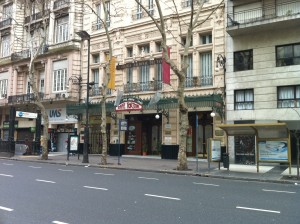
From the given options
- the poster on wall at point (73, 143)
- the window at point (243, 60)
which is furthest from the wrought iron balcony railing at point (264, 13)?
the poster on wall at point (73, 143)

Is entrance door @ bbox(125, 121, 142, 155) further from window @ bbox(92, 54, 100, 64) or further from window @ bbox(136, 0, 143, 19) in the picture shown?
window @ bbox(136, 0, 143, 19)

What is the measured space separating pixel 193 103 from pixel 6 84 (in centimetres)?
2481

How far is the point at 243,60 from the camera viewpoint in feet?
72.4

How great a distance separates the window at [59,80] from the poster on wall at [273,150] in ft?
67.1

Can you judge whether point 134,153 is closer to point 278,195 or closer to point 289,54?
point 289,54

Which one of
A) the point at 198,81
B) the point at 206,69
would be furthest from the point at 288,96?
the point at 198,81

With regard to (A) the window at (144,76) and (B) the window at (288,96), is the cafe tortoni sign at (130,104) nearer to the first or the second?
(A) the window at (144,76)

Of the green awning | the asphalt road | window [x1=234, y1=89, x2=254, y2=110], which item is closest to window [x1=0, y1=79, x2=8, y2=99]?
the green awning

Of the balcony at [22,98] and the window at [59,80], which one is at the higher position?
the window at [59,80]

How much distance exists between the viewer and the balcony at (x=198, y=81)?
23514 mm

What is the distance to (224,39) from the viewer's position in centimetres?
2284

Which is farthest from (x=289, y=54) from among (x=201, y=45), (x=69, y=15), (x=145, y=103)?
(x=69, y=15)

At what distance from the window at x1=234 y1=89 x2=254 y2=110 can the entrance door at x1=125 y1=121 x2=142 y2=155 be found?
873 centimetres

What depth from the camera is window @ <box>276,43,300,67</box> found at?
66.3 feet
